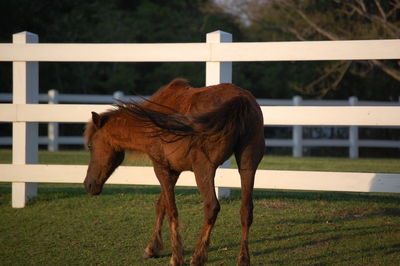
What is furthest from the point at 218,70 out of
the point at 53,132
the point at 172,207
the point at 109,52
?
the point at 53,132

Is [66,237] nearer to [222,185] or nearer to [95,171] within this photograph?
[95,171]

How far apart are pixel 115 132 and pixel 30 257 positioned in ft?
4.65

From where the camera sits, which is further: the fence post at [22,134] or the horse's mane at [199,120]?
the fence post at [22,134]

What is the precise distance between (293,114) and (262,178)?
817 millimetres

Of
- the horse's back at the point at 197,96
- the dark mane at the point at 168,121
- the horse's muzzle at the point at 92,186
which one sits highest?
the horse's back at the point at 197,96

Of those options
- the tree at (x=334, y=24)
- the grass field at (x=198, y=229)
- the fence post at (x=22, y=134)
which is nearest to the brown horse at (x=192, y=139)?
the grass field at (x=198, y=229)

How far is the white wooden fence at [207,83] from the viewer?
6.50 meters

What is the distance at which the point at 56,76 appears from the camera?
80.4 feet

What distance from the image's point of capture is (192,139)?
4.81 meters

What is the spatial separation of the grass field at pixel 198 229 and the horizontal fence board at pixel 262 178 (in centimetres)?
33

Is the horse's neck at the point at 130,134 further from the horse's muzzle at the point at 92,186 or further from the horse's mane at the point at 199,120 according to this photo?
the horse's muzzle at the point at 92,186

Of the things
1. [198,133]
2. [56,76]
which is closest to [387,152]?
[56,76]

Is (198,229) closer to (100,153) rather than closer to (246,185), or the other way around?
(100,153)

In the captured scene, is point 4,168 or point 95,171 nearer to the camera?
point 95,171
